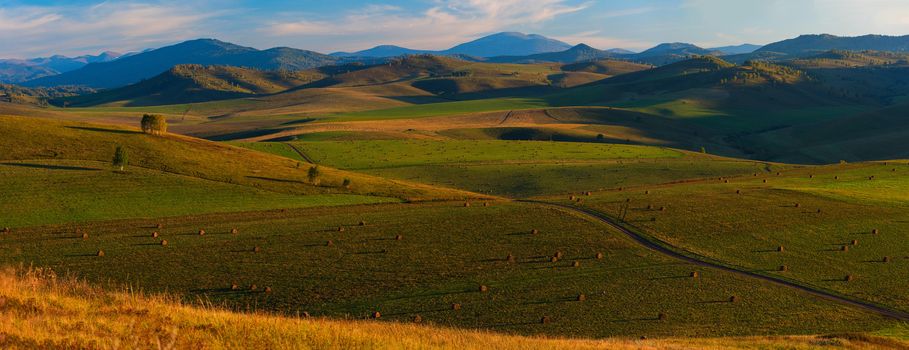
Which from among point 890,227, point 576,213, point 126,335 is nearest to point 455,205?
point 576,213

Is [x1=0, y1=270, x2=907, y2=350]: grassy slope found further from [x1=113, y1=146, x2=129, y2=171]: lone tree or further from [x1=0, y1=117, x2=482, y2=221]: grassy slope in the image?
[x1=113, y1=146, x2=129, y2=171]: lone tree

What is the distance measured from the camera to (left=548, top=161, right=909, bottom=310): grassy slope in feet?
162

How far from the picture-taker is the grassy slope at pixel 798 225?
4947 cm

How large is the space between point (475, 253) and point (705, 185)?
159 feet

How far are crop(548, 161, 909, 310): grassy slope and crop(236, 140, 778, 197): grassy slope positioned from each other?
87.5 feet

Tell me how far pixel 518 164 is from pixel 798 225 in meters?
69.7

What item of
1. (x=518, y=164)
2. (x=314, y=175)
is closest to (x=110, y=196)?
(x=314, y=175)

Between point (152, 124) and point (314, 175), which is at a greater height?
point (152, 124)

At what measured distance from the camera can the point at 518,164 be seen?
127 m

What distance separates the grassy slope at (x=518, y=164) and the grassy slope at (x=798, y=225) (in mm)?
26664

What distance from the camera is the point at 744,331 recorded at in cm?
3831

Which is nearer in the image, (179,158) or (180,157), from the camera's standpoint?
(179,158)

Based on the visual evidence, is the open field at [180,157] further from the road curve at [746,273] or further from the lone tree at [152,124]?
the road curve at [746,273]

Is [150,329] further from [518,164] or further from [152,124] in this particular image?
[518,164]
